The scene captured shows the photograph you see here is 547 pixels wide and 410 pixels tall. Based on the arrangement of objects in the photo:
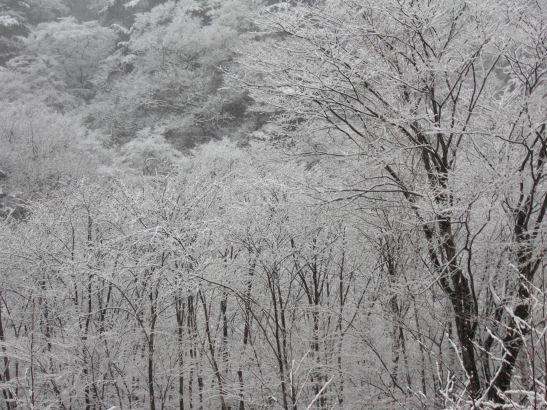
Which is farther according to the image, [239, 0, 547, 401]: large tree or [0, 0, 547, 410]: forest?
[0, 0, 547, 410]: forest

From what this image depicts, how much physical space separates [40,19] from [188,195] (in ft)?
134

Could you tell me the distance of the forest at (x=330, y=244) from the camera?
4113 millimetres

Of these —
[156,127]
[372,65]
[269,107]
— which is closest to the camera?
[372,65]

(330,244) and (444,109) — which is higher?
(444,109)

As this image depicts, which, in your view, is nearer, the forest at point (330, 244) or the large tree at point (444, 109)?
the large tree at point (444, 109)

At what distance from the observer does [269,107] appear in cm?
548

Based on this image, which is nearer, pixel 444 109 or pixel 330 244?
pixel 444 109

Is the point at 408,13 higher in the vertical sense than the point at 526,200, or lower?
higher

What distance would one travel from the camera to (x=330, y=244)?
285 inches

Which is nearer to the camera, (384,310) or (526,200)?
(526,200)

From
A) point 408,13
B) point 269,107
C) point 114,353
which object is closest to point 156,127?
point 114,353

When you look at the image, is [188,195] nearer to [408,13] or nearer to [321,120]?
[321,120]

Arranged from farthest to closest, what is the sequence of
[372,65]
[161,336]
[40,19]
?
[40,19] → [161,336] → [372,65]

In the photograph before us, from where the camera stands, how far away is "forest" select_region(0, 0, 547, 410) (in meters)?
4.11
